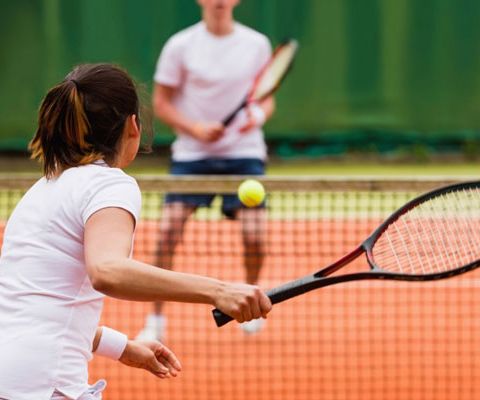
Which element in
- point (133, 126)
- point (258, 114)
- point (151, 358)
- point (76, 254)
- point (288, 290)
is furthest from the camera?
point (258, 114)

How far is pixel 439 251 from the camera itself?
2334 mm

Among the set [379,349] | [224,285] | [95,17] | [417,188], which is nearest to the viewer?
[224,285]

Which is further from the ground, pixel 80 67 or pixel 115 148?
pixel 80 67

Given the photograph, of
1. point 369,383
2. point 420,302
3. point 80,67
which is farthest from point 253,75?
point 80,67

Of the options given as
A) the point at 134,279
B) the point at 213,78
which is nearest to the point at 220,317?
the point at 134,279

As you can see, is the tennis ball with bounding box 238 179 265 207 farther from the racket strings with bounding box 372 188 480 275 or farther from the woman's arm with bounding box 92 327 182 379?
the woman's arm with bounding box 92 327 182 379

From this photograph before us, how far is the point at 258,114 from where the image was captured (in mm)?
4457

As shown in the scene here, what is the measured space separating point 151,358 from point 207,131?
95.3 inches

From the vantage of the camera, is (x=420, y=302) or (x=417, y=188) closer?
(x=417, y=188)

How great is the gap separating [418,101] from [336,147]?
782 mm

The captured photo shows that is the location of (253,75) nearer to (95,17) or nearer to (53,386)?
(53,386)

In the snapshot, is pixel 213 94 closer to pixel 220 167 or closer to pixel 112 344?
pixel 220 167

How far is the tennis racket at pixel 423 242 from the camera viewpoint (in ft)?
6.82

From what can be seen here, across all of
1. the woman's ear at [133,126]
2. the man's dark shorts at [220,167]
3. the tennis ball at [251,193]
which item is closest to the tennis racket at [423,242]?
the woman's ear at [133,126]
